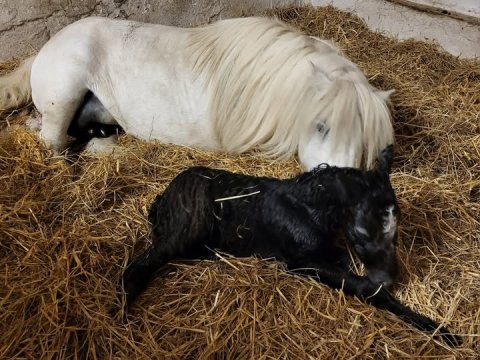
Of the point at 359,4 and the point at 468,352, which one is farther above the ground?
the point at 359,4

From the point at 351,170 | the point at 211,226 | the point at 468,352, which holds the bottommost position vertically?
the point at 468,352

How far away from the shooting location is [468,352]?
1644mm

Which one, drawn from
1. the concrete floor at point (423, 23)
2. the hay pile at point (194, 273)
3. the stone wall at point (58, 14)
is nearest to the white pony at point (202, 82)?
the hay pile at point (194, 273)

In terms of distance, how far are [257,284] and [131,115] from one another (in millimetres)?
1238

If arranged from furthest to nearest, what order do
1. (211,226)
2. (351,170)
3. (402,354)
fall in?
(211,226)
(351,170)
(402,354)

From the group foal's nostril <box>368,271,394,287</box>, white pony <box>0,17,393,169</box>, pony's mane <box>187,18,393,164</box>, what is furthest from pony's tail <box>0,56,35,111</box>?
foal's nostril <box>368,271,394,287</box>

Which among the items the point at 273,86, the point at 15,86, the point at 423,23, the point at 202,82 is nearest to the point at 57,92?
the point at 15,86

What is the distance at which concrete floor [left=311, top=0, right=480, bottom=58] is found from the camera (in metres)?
3.61

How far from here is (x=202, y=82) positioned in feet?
8.32

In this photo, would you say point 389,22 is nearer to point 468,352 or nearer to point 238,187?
point 238,187

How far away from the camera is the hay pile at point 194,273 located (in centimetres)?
162

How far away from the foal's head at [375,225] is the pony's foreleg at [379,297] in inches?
1.5

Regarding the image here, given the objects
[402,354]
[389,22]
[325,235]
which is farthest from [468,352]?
[389,22]

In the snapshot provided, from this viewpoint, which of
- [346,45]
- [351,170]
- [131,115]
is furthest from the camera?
[346,45]
